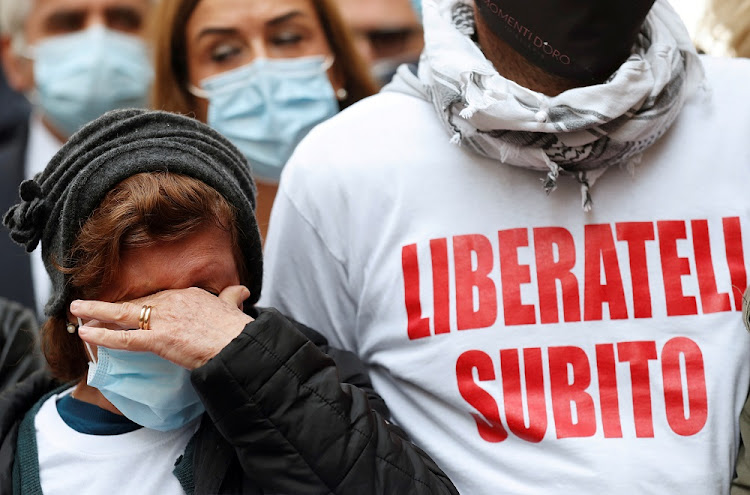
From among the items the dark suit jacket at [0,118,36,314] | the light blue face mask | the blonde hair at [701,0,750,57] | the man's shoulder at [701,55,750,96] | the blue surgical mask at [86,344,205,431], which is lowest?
the dark suit jacket at [0,118,36,314]

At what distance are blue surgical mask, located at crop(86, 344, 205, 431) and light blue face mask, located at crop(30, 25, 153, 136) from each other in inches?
107

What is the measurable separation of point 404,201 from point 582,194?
0.44 m

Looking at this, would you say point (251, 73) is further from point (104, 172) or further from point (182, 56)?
point (104, 172)

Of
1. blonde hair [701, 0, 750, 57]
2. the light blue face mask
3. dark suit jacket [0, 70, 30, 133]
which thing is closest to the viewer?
blonde hair [701, 0, 750, 57]

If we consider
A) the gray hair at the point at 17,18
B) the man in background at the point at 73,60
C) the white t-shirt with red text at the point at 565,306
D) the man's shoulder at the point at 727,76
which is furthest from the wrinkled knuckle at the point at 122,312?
the gray hair at the point at 17,18

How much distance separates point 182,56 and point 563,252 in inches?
84.8

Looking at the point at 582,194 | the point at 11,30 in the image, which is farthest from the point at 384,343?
the point at 11,30

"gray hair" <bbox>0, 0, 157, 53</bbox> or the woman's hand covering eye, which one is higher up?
the woman's hand covering eye

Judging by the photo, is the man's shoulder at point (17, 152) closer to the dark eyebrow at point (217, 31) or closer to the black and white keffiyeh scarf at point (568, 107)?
the dark eyebrow at point (217, 31)

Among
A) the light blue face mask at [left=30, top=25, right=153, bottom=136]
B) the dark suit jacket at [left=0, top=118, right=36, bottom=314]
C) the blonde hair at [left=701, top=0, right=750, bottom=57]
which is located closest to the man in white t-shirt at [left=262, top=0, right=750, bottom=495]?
the blonde hair at [left=701, top=0, right=750, bottom=57]

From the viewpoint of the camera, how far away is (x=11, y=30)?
5.05m

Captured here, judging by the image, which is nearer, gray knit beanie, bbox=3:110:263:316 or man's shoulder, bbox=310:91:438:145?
gray knit beanie, bbox=3:110:263:316

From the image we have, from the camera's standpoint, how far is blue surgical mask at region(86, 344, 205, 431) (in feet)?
7.57

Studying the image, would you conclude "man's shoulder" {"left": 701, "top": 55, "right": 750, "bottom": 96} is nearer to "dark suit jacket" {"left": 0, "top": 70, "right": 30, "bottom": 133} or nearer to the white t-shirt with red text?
the white t-shirt with red text
